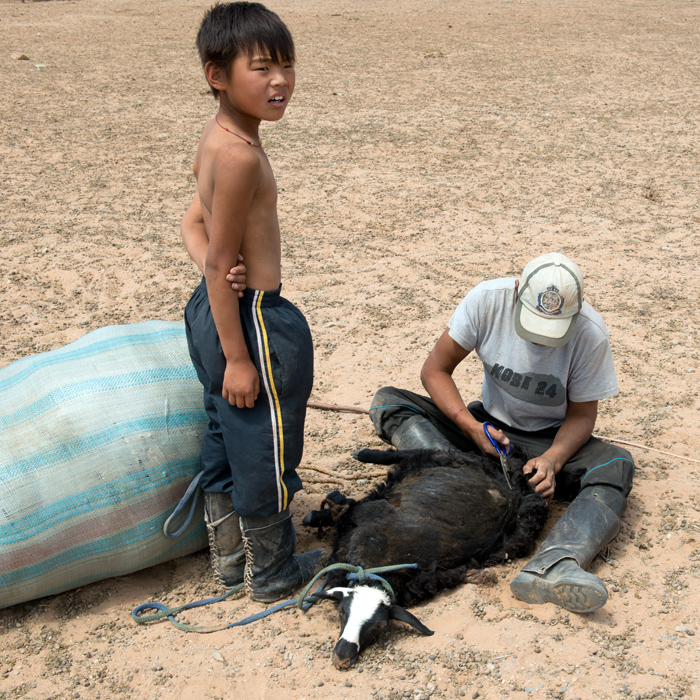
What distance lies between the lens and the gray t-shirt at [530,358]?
3.02m

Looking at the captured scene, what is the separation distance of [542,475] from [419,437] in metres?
0.57

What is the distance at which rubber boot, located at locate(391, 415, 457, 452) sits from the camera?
3.28 m

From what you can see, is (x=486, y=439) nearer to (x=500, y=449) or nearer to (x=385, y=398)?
(x=500, y=449)

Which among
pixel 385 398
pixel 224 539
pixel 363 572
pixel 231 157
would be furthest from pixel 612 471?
pixel 231 157

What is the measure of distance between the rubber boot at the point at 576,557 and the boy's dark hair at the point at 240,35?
6.13 feet

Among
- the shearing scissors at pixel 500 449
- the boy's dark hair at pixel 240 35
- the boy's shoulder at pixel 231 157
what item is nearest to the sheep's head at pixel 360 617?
the shearing scissors at pixel 500 449

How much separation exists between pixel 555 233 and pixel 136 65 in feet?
24.1

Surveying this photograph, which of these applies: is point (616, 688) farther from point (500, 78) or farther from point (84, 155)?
point (500, 78)

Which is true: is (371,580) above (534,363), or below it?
below

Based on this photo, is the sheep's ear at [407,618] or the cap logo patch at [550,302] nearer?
the sheep's ear at [407,618]

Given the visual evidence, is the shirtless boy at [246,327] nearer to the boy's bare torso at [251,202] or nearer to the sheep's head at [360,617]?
the boy's bare torso at [251,202]

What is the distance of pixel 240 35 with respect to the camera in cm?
208

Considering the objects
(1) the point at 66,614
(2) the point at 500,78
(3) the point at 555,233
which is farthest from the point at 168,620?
(2) the point at 500,78

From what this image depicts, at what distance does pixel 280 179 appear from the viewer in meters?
6.77
